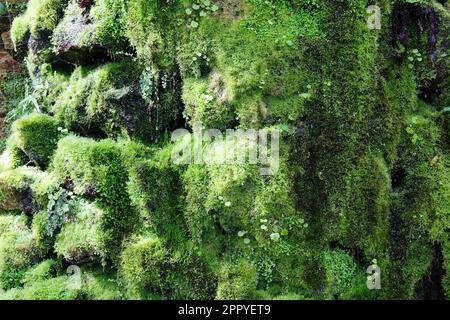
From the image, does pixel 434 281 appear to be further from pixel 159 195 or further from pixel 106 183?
pixel 106 183

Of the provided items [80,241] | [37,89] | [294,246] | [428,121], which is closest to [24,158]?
[37,89]

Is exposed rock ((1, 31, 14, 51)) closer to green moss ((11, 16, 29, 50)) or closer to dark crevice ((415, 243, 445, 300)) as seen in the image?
green moss ((11, 16, 29, 50))

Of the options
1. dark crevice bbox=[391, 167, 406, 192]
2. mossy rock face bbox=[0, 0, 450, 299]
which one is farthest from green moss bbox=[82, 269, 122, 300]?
dark crevice bbox=[391, 167, 406, 192]

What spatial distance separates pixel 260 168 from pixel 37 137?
9.89 feet

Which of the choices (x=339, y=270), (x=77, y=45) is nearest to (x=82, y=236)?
(x=77, y=45)

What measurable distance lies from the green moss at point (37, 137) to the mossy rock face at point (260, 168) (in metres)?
0.42

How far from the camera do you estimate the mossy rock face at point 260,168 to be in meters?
5.33

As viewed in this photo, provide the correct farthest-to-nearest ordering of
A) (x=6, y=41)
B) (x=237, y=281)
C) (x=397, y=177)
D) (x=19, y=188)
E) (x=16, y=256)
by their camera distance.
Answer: (x=6, y=41) < (x=19, y=188) < (x=16, y=256) < (x=397, y=177) < (x=237, y=281)

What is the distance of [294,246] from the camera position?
210 inches

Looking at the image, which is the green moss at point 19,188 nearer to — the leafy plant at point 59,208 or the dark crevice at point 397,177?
the leafy plant at point 59,208

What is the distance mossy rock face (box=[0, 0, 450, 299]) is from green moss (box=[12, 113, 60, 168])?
422mm

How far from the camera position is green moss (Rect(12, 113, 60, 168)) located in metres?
6.48

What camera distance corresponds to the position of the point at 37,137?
6531 mm
